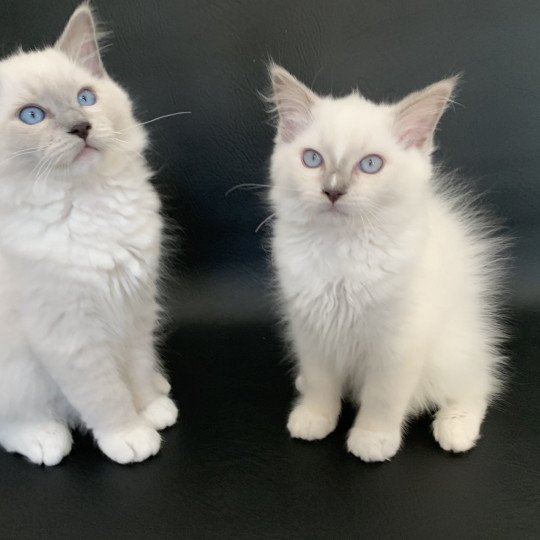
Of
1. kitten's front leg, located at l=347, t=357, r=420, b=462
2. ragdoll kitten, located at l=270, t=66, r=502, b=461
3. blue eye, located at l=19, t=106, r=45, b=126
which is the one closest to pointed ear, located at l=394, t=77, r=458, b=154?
ragdoll kitten, located at l=270, t=66, r=502, b=461

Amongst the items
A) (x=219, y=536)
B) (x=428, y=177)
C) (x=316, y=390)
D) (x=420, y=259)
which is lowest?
(x=219, y=536)

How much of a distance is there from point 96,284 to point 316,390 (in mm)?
543

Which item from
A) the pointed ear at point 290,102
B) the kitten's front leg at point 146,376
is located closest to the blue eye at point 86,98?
the pointed ear at point 290,102

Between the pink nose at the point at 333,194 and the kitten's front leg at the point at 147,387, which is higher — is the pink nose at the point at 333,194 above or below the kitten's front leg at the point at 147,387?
above

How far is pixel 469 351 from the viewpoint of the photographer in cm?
139

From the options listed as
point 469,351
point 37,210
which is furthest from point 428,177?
point 37,210

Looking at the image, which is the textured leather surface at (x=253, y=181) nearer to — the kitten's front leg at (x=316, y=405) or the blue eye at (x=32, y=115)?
the kitten's front leg at (x=316, y=405)

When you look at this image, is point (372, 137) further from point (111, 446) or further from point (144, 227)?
point (111, 446)

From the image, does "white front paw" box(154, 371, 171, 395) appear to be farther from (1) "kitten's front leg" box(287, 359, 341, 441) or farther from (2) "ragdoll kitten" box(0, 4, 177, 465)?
(1) "kitten's front leg" box(287, 359, 341, 441)

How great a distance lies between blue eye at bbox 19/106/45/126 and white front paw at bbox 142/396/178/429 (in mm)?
707

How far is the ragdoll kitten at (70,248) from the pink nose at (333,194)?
0.42 meters

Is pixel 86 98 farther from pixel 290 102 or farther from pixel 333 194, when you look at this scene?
pixel 333 194

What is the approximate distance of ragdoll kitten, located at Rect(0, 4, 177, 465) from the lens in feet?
3.79

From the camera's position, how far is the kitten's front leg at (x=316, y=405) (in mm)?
1372
